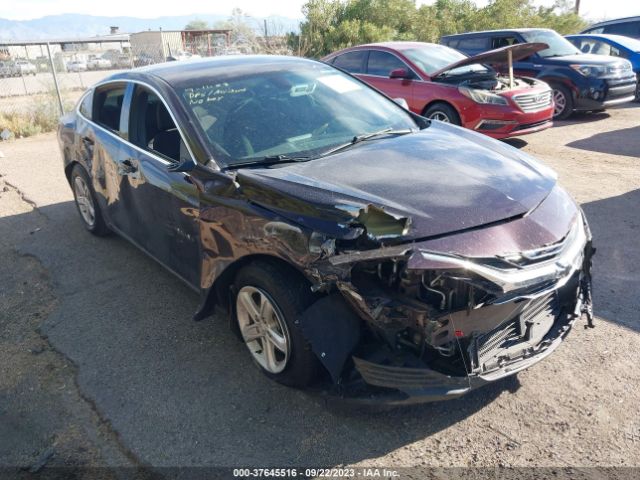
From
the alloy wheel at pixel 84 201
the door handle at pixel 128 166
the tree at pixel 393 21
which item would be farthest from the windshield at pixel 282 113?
the tree at pixel 393 21

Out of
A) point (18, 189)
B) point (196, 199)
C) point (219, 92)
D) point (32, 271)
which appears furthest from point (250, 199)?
point (18, 189)

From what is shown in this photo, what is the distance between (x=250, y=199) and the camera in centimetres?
289

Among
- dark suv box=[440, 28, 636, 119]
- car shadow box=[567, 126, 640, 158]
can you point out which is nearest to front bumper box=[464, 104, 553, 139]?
car shadow box=[567, 126, 640, 158]

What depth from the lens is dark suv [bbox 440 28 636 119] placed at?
10.0 metres

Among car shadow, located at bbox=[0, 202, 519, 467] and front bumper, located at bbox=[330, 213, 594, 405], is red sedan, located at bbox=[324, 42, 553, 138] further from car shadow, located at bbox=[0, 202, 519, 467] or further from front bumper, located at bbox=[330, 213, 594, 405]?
front bumper, located at bbox=[330, 213, 594, 405]

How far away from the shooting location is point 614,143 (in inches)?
331

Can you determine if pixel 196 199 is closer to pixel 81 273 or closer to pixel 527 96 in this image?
pixel 81 273

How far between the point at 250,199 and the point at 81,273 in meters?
2.66

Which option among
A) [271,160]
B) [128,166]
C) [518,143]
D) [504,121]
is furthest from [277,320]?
[518,143]

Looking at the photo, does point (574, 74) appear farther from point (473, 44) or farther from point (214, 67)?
point (214, 67)

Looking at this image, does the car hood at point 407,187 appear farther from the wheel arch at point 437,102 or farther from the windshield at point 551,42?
the windshield at point 551,42

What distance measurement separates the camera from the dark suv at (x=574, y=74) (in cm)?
1000

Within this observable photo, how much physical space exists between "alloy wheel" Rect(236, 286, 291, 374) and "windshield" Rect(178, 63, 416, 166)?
2.72ft

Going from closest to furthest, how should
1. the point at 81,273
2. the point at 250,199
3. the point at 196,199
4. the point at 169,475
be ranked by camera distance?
the point at 169,475 → the point at 250,199 → the point at 196,199 → the point at 81,273
